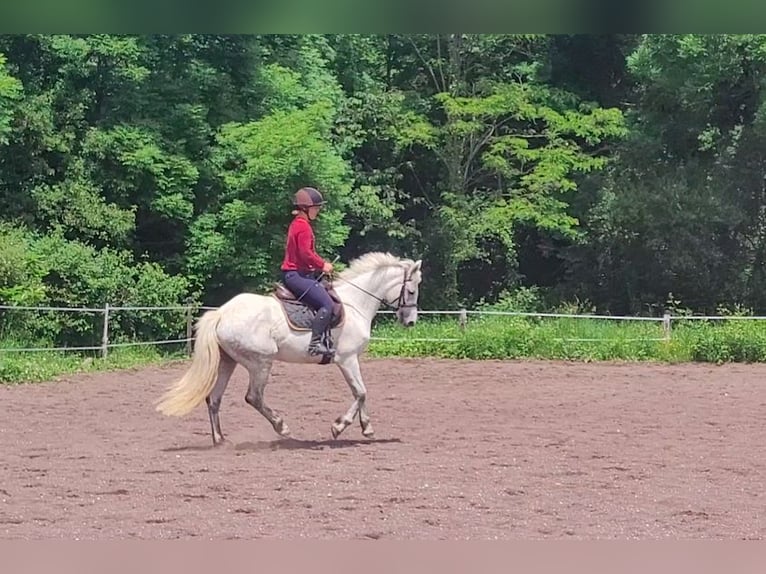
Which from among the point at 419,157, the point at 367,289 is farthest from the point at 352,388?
the point at 419,157

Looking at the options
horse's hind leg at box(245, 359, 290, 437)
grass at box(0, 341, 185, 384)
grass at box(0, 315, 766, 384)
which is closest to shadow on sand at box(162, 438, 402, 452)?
horse's hind leg at box(245, 359, 290, 437)

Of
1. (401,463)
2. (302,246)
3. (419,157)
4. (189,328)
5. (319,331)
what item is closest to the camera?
(401,463)

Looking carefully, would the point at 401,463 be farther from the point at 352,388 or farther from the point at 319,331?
the point at 319,331

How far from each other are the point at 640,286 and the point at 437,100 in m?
6.12

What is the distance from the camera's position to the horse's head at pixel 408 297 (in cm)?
841

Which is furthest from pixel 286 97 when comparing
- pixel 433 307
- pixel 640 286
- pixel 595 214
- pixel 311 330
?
pixel 311 330

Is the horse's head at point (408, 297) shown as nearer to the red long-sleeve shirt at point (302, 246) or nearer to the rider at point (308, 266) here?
the rider at point (308, 266)

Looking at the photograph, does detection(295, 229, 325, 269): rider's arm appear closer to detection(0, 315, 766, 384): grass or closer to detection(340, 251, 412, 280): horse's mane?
detection(340, 251, 412, 280): horse's mane

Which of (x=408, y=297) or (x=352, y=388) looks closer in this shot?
(x=352, y=388)

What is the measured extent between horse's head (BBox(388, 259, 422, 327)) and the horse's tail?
56.4 inches

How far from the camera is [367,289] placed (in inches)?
333

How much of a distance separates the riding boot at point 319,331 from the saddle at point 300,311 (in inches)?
2.2

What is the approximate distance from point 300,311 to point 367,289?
2.15 feet

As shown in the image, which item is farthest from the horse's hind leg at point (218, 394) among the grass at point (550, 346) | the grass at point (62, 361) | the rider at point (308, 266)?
the grass at point (550, 346)
